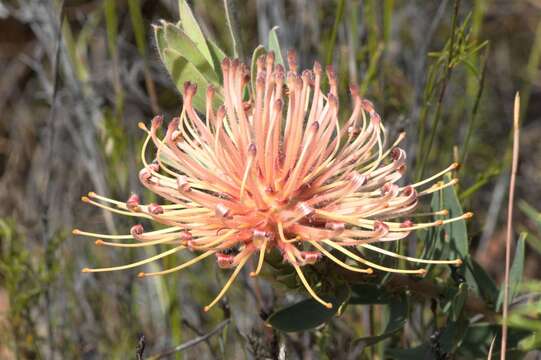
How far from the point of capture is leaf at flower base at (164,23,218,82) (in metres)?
1.39

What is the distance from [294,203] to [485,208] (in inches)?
95.1

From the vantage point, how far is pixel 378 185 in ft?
4.38

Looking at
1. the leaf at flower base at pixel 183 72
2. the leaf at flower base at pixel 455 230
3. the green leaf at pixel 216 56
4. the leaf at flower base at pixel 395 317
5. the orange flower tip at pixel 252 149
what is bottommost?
the leaf at flower base at pixel 395 317

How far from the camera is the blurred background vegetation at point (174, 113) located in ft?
6.35

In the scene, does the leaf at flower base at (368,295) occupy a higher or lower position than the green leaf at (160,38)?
lower

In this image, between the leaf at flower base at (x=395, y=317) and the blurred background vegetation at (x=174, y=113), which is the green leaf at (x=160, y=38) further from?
the leaf at flower base at (x=395, y=317)

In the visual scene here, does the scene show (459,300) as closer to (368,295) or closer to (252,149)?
(368,295)

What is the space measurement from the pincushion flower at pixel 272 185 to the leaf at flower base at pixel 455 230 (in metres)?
0.20

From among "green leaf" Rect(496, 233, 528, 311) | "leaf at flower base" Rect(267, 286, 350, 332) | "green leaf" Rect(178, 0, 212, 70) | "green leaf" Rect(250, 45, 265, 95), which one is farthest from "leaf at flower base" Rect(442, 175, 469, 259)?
"green leaf" Rect(178, 0, 212, 70)

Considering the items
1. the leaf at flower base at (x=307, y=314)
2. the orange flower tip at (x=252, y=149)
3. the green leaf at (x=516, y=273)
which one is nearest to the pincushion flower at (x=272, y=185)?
the orange flower tip at (x=252, y=149)

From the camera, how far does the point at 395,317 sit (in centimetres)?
147

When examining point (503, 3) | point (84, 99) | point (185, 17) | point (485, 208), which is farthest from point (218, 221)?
point (503, 3)

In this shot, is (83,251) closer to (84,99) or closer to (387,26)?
(84,99)

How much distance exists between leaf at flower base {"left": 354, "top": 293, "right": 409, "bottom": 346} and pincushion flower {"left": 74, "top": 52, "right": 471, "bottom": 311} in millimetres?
183
